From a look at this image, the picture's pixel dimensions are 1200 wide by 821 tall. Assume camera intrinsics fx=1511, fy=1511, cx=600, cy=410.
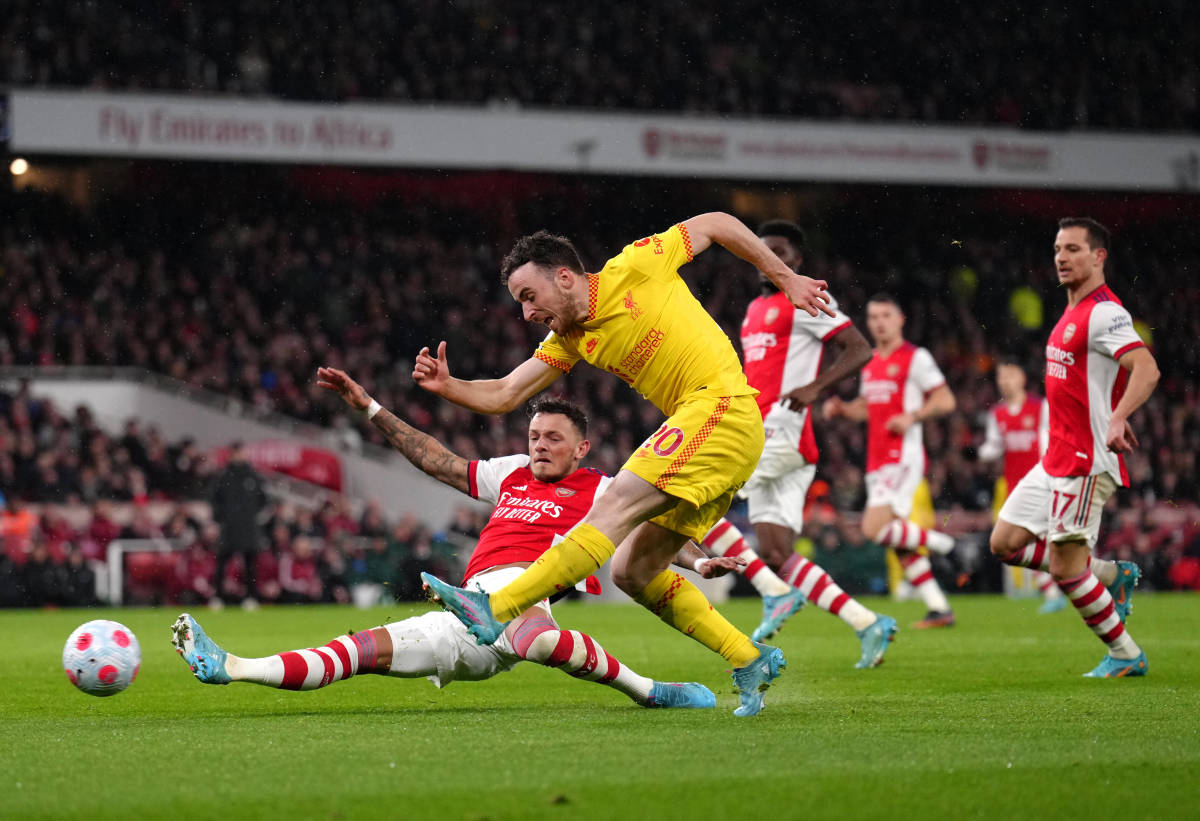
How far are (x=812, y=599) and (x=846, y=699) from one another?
2152 mm

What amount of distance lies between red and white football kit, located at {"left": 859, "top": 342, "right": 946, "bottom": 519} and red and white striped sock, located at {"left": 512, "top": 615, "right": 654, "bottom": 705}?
6046 millimetres

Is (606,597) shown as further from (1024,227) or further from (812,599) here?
(1024,227)

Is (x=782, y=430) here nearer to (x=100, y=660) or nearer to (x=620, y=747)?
(x=620, y=747)

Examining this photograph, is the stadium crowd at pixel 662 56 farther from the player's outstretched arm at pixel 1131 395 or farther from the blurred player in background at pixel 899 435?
the player's outstretched arm at pixel 1131 395

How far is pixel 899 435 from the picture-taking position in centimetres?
1180

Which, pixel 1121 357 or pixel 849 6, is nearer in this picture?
pixel 1121 357

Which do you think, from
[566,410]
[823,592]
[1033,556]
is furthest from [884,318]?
[566,410]

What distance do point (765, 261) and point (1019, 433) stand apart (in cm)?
866

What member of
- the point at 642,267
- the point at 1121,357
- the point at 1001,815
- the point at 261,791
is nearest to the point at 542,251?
the point at 642,267

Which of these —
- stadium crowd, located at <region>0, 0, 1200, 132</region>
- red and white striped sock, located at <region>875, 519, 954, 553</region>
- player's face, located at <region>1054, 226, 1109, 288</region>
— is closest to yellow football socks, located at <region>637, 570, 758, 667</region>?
player's face, located at <region>1054, 226, 1109, 288</region>

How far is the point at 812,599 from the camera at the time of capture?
27.9 feet

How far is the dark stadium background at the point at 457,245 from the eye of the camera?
19312mm

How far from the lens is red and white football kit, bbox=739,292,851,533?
28.9 ft

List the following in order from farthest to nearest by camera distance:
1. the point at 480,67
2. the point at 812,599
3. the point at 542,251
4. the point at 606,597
Result: the point at 480,67 → the point at 606,597 → the point at 812,599 → the point at 542,251
